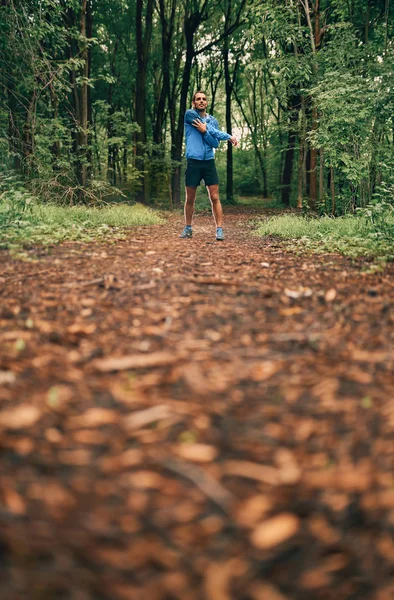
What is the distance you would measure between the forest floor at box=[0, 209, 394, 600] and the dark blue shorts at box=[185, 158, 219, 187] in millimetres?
4370

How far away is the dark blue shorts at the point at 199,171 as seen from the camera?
6902mm

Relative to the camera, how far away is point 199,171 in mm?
6949

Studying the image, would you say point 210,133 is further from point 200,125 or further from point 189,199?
point 189,199

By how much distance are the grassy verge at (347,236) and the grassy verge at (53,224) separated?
3112mm

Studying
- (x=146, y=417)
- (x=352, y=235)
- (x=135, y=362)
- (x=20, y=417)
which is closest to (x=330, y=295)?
(x=135, y=362)

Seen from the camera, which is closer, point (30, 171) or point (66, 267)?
point (66, 267)

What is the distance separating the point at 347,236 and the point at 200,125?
2.93m

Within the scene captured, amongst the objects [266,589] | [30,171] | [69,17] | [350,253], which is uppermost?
[69,17]

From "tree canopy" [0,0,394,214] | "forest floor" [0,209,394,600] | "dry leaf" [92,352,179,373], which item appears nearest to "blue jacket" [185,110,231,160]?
"tree canopy" [0,0,394,214]

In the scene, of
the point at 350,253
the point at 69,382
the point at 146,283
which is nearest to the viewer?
the point at 69,382

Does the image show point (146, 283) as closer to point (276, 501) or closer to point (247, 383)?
point (247, 383)

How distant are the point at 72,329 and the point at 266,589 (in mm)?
1867

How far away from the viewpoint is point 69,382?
1.94 metres

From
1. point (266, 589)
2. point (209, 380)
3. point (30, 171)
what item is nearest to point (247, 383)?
point (209, 380)
